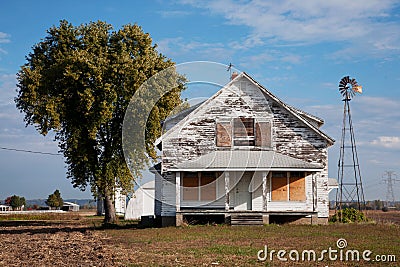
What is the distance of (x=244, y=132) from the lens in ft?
104

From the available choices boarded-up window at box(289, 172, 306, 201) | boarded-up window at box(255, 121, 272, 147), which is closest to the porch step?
boarded-up window at box(289, 172, 306, 201)

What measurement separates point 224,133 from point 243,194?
341 cm

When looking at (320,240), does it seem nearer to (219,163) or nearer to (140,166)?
(219,163)

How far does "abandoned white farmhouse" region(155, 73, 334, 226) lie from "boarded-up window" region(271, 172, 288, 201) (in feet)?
0.03

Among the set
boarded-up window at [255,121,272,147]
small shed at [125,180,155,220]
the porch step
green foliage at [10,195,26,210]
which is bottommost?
the porch step

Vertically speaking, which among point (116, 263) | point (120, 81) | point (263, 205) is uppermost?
point (120, 81)

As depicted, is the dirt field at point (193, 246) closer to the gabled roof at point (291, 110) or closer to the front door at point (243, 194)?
the front door at point (243, 194)

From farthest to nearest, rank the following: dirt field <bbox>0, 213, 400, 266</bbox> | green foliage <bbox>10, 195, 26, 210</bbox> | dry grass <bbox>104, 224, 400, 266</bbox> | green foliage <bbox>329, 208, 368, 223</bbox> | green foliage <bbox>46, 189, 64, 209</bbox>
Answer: green foliage <bbox>10, 195, 26, 210</bbox> → green foliage <bbox>46, 189, 64, 209</bbox> → green foliage <bbox>329, 208, 368, 223</bbox> → dry grass <bbox>104, 224, 400, 266</bbox> → dirt field <bbox>0, 213, 400, 266</bbox>

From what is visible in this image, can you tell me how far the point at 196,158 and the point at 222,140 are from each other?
1.69 meters

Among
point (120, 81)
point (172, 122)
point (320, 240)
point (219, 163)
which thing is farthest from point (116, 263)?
point (120, 81)

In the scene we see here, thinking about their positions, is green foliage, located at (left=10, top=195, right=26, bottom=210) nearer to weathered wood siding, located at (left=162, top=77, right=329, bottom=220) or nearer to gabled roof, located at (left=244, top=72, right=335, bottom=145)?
weathered wood siding, located at (left=162, top=77, right=329, bottom=220)

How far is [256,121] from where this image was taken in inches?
1251

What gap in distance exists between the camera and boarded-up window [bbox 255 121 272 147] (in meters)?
31.6

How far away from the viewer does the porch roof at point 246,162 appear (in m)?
29.6
